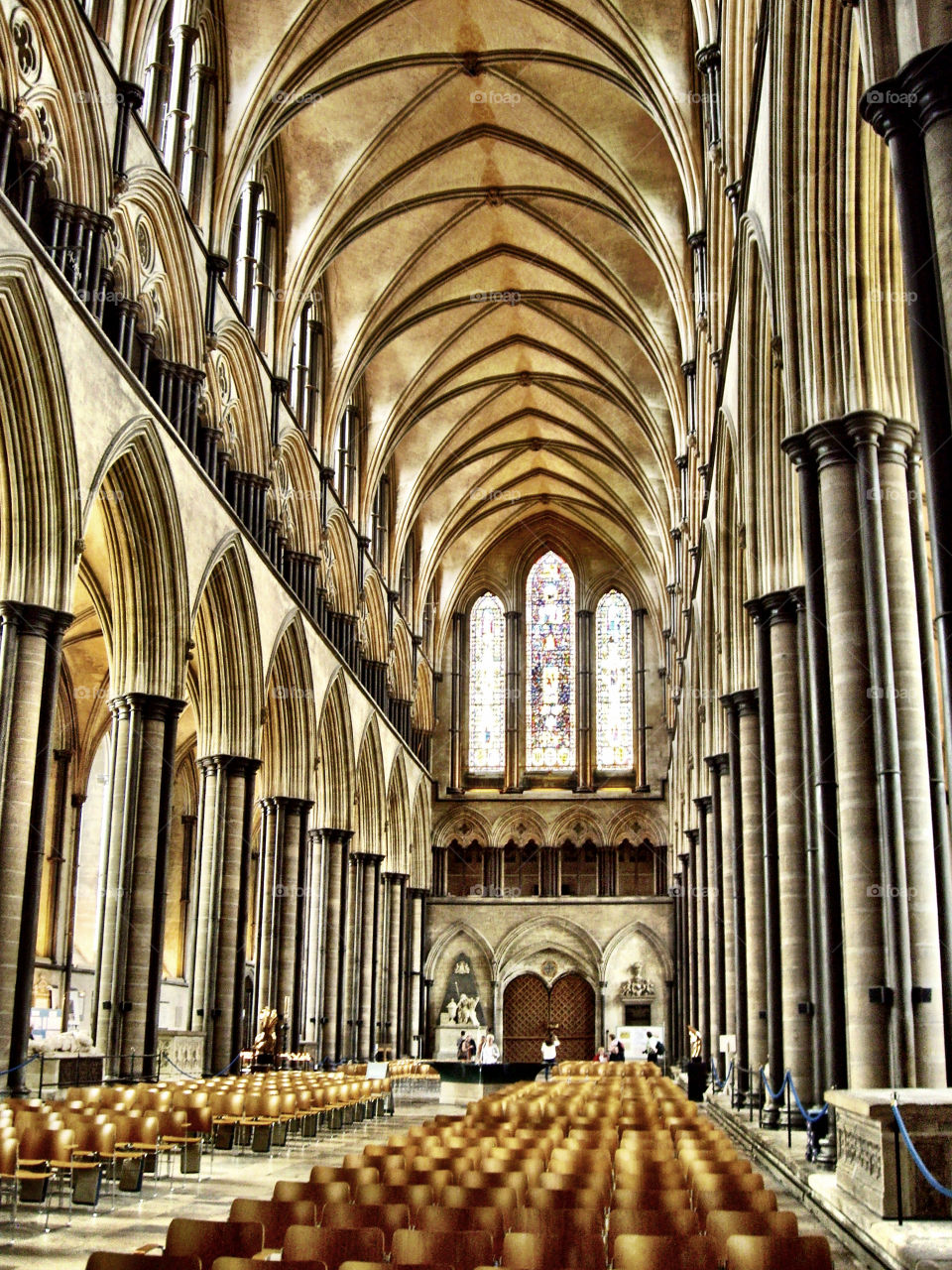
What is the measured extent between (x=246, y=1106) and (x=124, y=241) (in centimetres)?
1109

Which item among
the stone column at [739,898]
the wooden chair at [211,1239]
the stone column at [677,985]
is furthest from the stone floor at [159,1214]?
the stone column at [677,985]

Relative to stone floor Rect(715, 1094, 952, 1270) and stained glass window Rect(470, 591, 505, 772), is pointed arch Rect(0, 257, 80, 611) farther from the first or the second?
stained glass window Rect(470, 591, 505, 772)

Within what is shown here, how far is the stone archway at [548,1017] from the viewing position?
1527 inches

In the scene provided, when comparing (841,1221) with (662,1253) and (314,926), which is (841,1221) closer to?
(662,1253)

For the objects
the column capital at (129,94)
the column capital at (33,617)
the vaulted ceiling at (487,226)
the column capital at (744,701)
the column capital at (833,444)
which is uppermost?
the vaulted ceiling at (487,226)

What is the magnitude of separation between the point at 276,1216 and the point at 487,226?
2572 centimetres

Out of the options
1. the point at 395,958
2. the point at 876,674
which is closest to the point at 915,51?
the point at 876,674

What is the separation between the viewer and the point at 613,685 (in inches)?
1636

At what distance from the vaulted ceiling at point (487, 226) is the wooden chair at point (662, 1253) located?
1790 centimetres

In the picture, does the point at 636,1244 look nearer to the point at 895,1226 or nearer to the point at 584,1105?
the point at 895,1226

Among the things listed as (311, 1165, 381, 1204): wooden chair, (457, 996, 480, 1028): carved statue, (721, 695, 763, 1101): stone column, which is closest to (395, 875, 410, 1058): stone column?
(457, 996, 480, 1028): carved statue

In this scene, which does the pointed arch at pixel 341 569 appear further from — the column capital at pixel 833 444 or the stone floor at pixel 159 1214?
the column capital at pixel 833 444

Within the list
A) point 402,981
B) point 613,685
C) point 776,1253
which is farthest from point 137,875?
point 613,685

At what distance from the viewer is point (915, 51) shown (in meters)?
6.67
